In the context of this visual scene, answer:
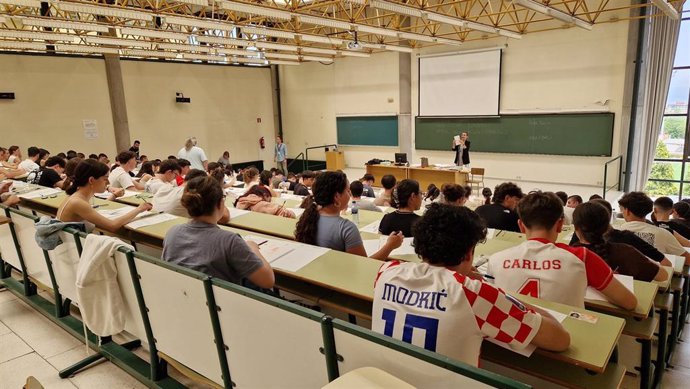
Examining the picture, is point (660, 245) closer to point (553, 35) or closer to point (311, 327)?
point (311, 327)

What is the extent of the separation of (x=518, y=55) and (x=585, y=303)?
9.65 m

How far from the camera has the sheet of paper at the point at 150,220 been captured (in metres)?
3.29

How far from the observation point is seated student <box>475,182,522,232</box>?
3992 millimetres

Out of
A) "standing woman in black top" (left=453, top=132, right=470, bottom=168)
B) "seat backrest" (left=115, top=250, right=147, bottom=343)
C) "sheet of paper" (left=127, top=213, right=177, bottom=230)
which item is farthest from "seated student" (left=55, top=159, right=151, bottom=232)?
"standing woman in black top" (left=453, top=132, right=470, bottom=168)

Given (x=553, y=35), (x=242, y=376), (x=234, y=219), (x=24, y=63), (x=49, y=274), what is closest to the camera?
(x=242, y=376)

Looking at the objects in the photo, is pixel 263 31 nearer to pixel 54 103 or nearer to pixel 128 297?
pixel 128 297

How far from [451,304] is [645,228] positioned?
265 centimetres

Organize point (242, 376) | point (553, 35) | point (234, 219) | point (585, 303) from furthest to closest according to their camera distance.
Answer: point (553, 35), point (234, 219), point (585, 303), point (242, 376)

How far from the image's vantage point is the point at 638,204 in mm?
3146

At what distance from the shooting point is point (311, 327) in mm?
1541

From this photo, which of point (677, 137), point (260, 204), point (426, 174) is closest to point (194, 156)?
point (260, 204)

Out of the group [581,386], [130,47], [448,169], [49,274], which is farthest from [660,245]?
[130,47]

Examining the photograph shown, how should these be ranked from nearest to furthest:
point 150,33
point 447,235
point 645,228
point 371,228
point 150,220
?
1. point 447,235
2. point 645,228
3. point 150,220
4. point 371,228
5. point 150,33

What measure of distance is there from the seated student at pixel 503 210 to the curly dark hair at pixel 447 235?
2486 millimetres
